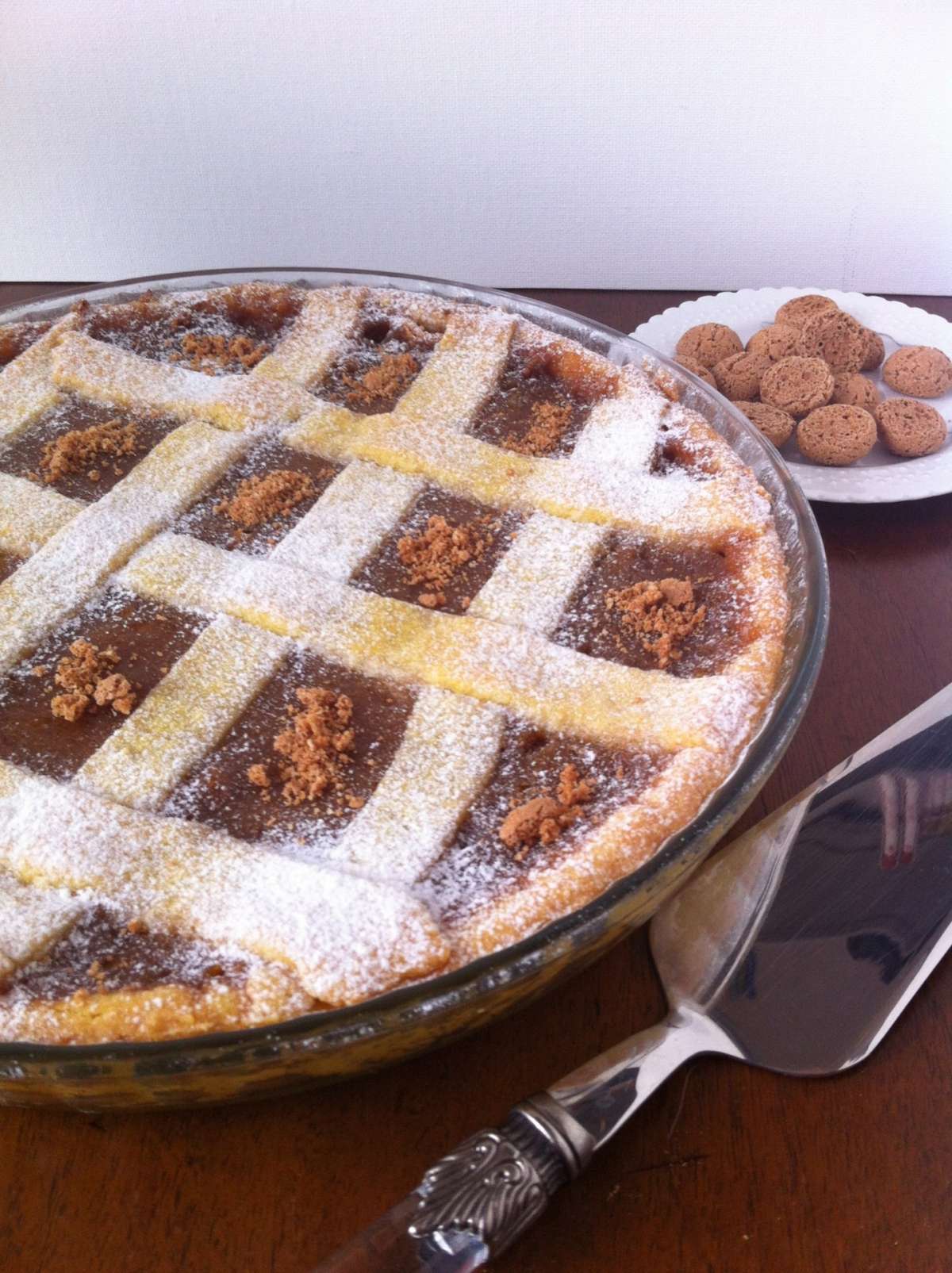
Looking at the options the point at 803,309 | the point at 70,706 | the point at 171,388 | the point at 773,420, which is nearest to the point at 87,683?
the point at 70,706

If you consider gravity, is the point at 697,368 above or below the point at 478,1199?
above

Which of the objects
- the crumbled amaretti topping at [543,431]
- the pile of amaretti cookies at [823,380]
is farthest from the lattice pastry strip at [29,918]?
the pile of amaretti cookies at [823,380]

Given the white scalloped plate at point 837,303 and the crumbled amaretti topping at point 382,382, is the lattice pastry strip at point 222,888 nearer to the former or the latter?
the crumbled amaretti topping at point 382,382

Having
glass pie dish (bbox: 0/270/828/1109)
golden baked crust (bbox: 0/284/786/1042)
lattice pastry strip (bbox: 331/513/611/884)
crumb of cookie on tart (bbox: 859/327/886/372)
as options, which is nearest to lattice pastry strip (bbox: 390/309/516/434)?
golden baked crust (bbox: 0/284/786/1042)

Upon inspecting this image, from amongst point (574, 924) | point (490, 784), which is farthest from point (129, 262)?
point (574, 924)

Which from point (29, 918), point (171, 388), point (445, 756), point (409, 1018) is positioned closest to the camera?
point (409, 1018)

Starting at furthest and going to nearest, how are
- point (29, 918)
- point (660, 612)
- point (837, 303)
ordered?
point (837, 303) → point (660, 612) → point (29, 918)

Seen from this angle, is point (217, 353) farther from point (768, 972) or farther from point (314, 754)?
point (768, 972)
